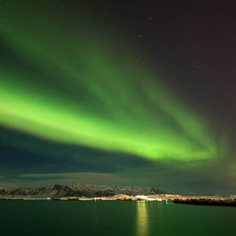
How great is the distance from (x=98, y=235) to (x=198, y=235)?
69.1 feet

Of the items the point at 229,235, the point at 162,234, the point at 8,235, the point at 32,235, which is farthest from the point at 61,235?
the point at 229,235

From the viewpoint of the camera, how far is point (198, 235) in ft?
238

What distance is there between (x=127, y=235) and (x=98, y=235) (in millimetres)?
6203

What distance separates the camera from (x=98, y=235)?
74250 millimetres

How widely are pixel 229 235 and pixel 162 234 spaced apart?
551 inches

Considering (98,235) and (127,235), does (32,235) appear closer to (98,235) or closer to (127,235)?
(98,235)

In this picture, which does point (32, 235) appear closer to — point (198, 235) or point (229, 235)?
point (198, 235)

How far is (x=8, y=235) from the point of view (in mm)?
76688

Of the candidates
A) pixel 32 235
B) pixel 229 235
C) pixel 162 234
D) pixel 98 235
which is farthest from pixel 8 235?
pixel 229 235

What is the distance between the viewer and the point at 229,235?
238ft

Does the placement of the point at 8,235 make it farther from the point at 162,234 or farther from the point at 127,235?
the point at 162,234

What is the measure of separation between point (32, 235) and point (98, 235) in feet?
48.3

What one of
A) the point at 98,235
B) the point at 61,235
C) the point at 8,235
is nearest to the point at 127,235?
the point at 98,235

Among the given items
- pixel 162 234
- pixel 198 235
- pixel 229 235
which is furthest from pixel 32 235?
pixel 229 235
